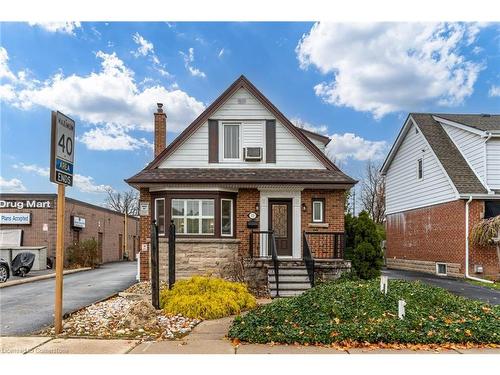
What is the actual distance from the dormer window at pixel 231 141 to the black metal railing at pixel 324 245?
3.73 m

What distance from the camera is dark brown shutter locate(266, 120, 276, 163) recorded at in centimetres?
1389

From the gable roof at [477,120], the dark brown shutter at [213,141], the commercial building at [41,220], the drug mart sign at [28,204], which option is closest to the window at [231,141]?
the dark brown shutter at [213,141]

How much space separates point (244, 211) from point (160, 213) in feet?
8.95

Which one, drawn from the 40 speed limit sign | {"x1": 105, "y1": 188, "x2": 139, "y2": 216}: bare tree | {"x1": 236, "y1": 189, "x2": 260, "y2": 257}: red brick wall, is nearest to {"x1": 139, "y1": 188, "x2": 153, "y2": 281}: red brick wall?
{"x1": 236, "y1": 189, "x2": 260, "y2": 257}: red brick wall

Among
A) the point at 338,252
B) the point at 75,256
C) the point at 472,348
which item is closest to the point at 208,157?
the point at 338,252

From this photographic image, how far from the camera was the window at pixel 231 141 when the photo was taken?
14.0 m

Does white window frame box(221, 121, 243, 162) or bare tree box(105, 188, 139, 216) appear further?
bare tree box(105, 188, 139, 216)

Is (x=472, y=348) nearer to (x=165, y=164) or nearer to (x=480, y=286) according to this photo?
(x=480, y=286)

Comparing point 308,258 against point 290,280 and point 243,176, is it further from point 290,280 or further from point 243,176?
point 243,176

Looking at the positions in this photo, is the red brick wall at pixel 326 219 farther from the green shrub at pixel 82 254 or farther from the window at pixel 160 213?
the green shrub at pixel 82 254

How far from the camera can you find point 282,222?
13508mm

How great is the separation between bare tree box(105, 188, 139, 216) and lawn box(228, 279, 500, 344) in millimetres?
47260

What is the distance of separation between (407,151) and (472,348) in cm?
1691

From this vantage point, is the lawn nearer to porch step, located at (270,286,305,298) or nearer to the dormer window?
porch step, located at (270,286,305,298)
